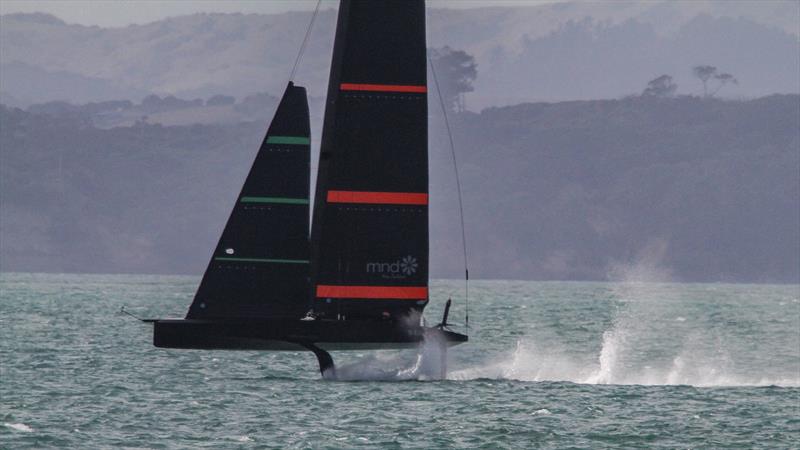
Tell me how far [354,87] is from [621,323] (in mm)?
63767

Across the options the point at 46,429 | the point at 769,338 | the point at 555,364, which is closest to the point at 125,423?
the point at 46,429

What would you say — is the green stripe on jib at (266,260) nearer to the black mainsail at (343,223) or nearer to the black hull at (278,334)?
the black mainsail at (343,223)

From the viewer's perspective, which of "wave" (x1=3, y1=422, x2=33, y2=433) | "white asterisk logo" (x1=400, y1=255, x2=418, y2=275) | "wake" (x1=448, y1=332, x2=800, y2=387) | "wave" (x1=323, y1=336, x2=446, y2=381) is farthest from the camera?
"wake" (x1=448, y1=332, x2=800, y2=387)

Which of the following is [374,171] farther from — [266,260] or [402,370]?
[402,370]

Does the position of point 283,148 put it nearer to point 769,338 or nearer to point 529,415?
point 529,415

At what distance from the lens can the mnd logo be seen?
1431 inches

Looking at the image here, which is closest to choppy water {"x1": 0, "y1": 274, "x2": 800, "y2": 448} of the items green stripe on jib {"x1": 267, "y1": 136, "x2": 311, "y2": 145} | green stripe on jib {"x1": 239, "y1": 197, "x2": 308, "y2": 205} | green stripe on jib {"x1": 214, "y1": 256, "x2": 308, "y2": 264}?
green stripe on jib {"x1": 214, "y1": 256, "x2": 308, "y2": 264}

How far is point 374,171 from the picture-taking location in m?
36.0

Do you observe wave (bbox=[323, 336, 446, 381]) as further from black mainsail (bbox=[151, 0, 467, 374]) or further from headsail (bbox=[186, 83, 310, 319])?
headsail (bbox=[186, 83, 310, 319])

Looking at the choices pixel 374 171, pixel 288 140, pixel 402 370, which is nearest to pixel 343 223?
pixel 374 171

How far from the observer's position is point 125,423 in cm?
3291

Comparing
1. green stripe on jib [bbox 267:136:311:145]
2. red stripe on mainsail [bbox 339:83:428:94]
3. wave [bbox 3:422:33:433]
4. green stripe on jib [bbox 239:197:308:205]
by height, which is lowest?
wave [bbox 3:422:33:433]

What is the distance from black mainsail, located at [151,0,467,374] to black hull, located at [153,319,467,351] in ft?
0.07

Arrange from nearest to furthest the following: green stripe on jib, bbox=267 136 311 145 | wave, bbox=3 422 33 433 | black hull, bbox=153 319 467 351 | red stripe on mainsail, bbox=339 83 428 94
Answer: wave, bbox=3 422 33 433, black hull, bbox=153 319 467 351, red stripe on mainsail, bbox=339 83 428 94, green stripe on jib, bbox=267 136 311 145
